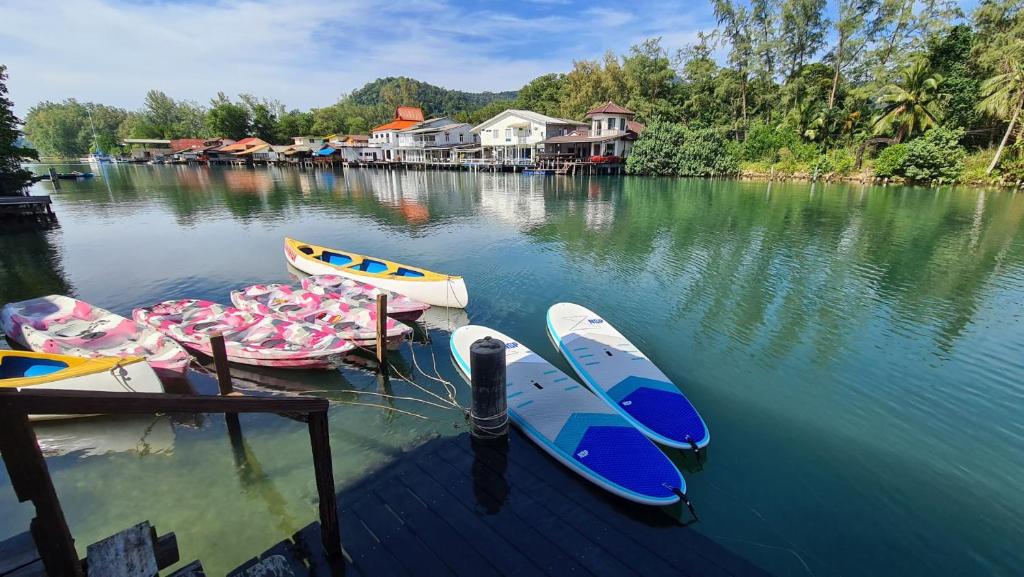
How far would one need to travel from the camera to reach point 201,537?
5941 millimetres

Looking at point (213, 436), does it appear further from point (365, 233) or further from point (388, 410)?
point (365, 233)

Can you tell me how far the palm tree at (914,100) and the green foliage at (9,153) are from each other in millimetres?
65343

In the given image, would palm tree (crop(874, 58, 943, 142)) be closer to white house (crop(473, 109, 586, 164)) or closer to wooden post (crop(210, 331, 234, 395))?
white house (crop(473, 109, 586, 164))

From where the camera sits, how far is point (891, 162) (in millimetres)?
40562

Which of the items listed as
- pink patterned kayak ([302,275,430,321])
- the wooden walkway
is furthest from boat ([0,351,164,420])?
the wooden walkway

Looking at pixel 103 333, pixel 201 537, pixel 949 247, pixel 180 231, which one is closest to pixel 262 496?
pixel 201 537

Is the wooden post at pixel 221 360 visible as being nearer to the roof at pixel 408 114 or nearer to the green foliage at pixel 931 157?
A: the green foliage at pixel 931 157

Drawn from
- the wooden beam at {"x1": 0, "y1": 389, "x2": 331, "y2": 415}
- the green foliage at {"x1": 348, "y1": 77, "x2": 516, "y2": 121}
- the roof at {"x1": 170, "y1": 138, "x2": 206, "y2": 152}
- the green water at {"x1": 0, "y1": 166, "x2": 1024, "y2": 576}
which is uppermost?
the green foliage at {"x1": 348, "y1": 77, "x2": 516, "y2": 121}

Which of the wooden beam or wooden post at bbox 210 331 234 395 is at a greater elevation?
the wooden beam

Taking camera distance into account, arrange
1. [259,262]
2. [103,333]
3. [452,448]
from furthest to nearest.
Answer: [259,262] < [103,333] < [452,448]

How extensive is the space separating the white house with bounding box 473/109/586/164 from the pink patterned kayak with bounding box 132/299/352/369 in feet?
183

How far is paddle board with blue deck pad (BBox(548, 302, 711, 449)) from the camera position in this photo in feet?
23.7

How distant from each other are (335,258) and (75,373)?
8.79m

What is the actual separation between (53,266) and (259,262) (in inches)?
324
